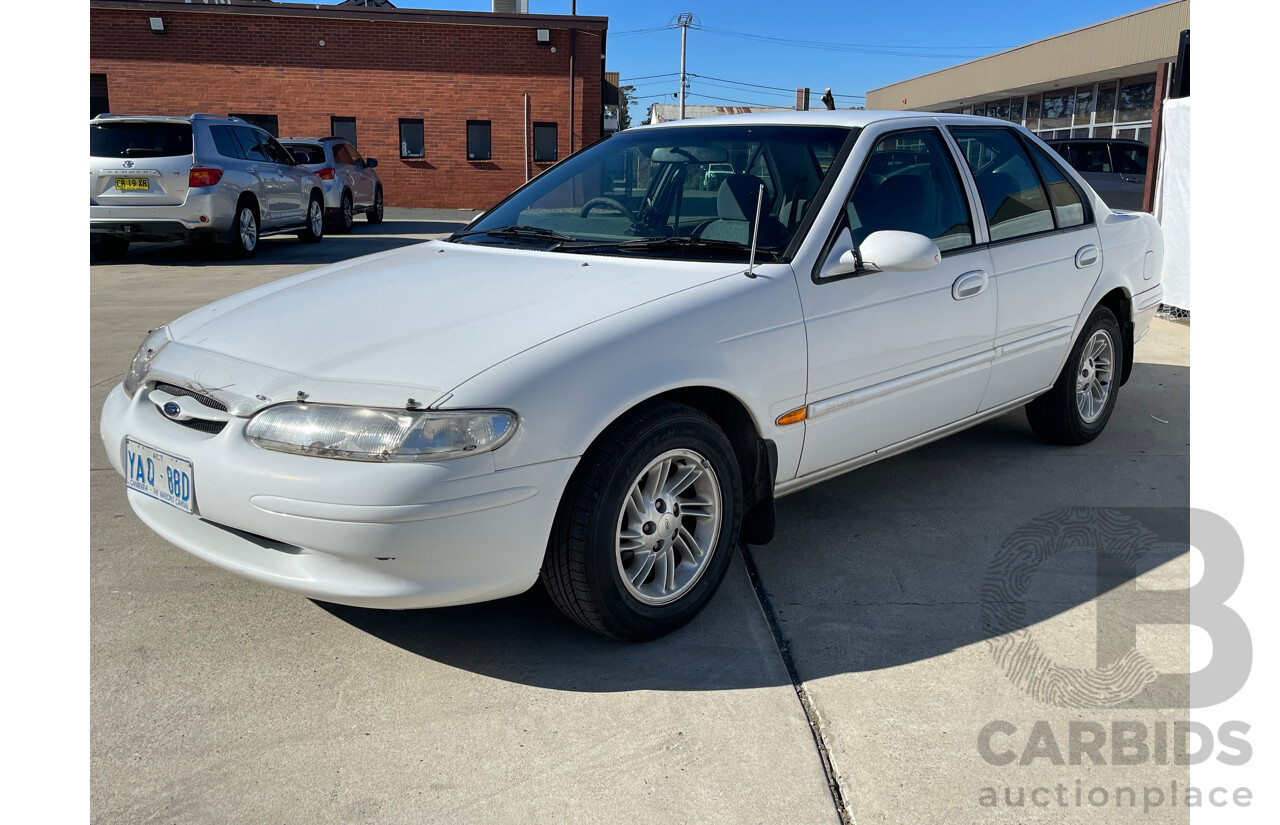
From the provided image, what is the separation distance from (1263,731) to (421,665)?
2348 millimetres

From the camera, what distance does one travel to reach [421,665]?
9.82 feet

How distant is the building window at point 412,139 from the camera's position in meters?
24.3

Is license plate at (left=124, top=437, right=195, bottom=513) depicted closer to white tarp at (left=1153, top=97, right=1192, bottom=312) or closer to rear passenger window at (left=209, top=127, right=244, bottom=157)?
white tarp at (left=1153, top=97, right=1192, bottom=312)

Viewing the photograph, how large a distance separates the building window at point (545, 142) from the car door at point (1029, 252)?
20.6m

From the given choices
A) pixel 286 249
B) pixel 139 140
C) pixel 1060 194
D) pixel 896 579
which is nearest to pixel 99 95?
pixel 286 249

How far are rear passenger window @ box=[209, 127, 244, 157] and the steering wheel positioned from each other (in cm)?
983

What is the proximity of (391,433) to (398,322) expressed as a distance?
1.89ft

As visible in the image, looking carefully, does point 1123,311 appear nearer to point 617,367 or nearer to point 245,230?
point 617,367

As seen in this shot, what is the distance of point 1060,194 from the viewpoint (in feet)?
15.5

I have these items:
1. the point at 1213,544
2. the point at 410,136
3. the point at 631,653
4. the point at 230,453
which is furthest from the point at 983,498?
the point at 410,136

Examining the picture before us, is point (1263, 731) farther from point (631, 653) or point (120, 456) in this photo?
point (120, 456)

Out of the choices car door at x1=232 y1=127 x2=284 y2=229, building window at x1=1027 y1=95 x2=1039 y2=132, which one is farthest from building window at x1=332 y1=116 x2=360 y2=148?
building window at x1=1027 y1=95 x2=1039 y2=132

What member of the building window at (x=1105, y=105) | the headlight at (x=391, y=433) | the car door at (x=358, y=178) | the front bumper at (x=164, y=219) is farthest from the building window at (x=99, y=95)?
the building window at (x=1105, y=105)

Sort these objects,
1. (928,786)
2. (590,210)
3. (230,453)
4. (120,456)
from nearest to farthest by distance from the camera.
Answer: (928,786), (230,453), (120,456), (590,210)
